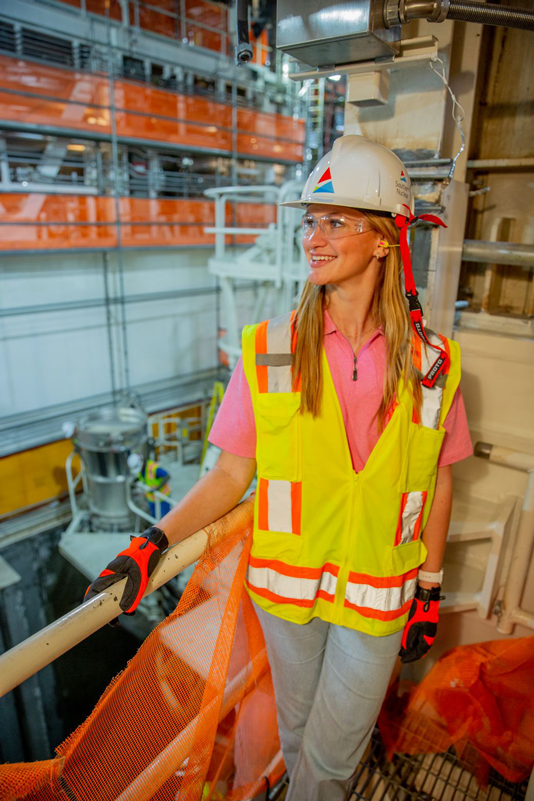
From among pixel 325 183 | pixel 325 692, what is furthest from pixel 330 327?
pixel 325 692

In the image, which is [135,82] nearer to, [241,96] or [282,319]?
[241,96]

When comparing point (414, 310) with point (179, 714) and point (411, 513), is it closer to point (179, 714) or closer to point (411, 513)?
point (411, 513)

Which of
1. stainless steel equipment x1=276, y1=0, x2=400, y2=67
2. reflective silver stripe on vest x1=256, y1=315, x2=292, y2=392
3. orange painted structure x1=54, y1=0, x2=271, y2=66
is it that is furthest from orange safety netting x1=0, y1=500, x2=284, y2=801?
orange painted structure x1=54, y1=0, x2=271, y2=66

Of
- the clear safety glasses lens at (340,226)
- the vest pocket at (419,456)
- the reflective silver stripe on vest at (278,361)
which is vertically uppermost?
the clear safety glasses lens at (340,226)

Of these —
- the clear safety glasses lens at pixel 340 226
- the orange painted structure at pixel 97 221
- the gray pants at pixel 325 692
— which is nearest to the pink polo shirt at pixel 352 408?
the clear safety glasses lens at pixel 340 226

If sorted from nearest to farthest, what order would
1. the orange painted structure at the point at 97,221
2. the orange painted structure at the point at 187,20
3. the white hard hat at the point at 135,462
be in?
the white hard hat at the point at 135,462, the orange painted structure at the point at 97,221, the orange painted structure at the point at 187,20

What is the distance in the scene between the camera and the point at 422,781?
6.40 feet

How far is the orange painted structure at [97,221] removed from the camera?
21.8 ft

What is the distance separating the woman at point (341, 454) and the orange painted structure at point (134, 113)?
22.0ft

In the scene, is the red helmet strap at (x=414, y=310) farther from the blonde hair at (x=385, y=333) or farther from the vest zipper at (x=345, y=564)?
the vest zipper at (x=345, y=564)

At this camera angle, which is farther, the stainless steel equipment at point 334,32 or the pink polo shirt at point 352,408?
the stainless steel equipment at point 334,32

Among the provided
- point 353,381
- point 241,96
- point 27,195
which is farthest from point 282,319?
point 241,96

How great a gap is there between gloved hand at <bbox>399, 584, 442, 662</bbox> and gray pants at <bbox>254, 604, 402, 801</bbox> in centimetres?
7

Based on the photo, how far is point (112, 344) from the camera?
828cm
